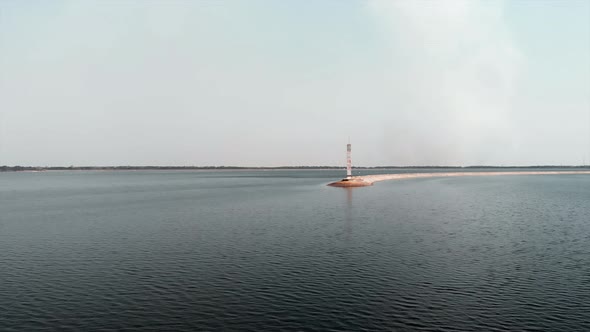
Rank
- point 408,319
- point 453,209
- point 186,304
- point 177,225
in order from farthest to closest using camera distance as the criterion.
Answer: point 453,209
point 177,225
point 186,304
point 408,319

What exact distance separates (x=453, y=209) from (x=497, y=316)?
4862cm

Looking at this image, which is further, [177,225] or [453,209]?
[453,209]

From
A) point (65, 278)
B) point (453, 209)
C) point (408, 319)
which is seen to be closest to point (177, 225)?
point (65, 278)

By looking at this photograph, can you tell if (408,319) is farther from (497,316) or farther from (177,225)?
(177,225)

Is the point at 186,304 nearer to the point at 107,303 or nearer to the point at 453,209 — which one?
the point at 107,303

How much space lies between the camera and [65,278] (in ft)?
82.9

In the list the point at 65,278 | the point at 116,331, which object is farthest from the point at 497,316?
the point at 65,278

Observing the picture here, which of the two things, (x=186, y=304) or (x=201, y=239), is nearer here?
(x=186, y=304)

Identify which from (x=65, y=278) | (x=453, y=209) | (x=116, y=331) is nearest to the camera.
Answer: (x=116, y=331)

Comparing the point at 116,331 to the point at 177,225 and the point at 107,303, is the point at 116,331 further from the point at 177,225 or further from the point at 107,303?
the point at 177,225

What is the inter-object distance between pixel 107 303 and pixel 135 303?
135cm

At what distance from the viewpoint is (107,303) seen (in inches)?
803

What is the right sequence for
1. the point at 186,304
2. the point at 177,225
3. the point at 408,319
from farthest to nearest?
the point at 177,225 → the point at 186,304 → the point at 408,319

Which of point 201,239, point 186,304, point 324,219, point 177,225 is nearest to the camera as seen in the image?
point 186,304
